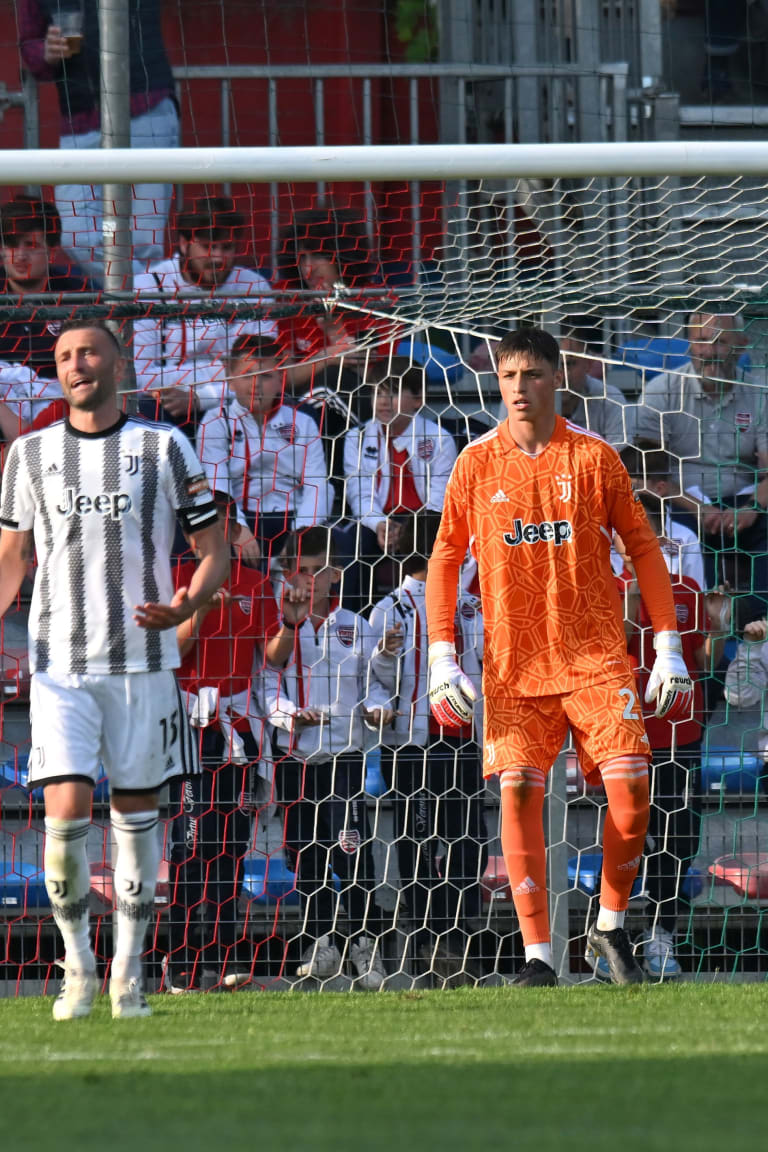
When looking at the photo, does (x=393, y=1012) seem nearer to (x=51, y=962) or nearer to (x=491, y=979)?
(x=491, y=979)

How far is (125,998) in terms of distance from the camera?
4.57 meters

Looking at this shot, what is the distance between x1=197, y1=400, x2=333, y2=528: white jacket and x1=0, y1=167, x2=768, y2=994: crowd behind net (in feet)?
0.05

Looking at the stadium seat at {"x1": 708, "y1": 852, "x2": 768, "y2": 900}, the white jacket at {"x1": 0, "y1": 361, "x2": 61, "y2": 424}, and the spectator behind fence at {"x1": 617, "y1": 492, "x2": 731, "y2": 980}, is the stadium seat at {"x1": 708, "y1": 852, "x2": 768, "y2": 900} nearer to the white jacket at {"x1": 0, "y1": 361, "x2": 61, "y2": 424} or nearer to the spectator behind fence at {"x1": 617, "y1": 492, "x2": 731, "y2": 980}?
the spectator behind fence at {"x1": 617, "y1": 492, "x2": 731, "y2": 980}

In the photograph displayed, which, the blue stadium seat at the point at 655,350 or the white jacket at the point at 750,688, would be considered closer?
the white jacket at the point at 750,688

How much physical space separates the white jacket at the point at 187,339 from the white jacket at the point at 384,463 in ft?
1.97

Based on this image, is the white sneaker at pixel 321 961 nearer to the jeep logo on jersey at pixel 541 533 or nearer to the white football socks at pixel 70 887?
the white football socks at pixel 70 887

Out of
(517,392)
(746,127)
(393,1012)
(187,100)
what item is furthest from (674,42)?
(393,1012)

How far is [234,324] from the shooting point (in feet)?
22.6

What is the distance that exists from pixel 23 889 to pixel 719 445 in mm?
3166

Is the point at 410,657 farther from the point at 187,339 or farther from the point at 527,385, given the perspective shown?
the point at 187,339

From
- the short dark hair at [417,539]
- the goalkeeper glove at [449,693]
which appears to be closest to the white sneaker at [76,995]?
the goalkeeper glove at [449,693]

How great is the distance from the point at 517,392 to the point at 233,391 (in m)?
1.68

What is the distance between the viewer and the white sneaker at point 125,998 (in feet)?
15.0

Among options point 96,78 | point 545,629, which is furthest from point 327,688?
point 96,78
